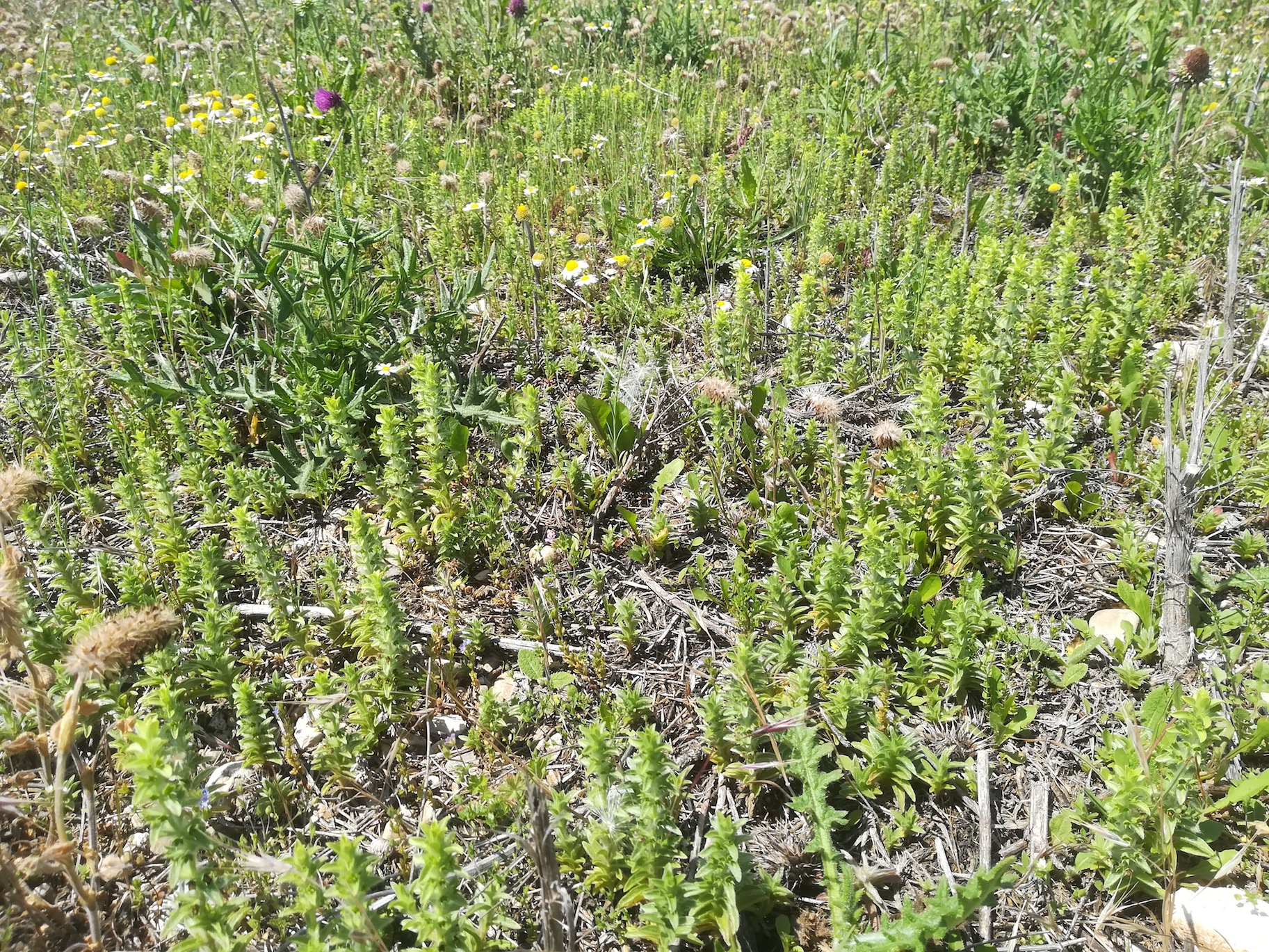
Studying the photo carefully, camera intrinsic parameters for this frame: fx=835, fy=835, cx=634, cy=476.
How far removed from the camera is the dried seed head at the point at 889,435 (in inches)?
116

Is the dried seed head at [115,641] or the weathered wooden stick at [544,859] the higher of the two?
the dried seed head at [115,641]

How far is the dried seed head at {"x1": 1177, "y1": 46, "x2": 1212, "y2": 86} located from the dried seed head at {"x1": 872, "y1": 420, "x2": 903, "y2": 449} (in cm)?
357

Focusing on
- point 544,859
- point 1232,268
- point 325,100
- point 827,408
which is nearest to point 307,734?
point 544,859

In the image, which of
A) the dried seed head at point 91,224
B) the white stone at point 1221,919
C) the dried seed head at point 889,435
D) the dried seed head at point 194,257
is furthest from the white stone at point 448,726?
the dried seed head at point 91,224

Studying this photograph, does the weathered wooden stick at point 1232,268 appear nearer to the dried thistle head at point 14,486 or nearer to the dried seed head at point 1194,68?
the dried seed head at point 1194,68

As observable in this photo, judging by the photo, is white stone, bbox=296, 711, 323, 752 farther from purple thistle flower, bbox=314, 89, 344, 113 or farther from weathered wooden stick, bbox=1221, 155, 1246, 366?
purple thistle flower, bbox=314, 89, 344, 113

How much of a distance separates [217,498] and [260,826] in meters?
1.44

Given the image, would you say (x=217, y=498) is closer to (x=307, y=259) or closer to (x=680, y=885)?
(x=307, y=259)

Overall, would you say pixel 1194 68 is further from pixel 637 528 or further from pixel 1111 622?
pixel 637 528

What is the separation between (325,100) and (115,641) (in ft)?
14.1

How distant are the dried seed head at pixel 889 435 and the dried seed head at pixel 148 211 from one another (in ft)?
10.6

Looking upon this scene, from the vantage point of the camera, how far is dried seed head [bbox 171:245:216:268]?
3385 millimetres

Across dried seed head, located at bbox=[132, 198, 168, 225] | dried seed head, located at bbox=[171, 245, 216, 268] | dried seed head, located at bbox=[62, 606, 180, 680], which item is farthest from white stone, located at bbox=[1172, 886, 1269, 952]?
dried seed head, located at bbox=[132, 198, 168, 225]

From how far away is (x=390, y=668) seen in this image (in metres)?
2.40
